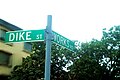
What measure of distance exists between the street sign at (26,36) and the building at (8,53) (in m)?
18.6

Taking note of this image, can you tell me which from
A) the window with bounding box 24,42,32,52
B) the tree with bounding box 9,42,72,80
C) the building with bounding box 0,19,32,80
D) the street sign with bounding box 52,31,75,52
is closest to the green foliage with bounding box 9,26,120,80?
the tree with bounding box 9,42,72,80

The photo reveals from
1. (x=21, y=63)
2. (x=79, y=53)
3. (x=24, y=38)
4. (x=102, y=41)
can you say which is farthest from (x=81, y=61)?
(x=24, y=38)

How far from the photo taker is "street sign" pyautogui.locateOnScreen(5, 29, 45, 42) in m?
8.03

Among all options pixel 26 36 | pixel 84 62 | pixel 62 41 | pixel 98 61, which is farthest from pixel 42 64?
pixel 26 36

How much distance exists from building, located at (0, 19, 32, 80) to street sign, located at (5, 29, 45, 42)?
1863 centimetres

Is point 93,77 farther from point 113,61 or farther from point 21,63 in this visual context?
point 21,63

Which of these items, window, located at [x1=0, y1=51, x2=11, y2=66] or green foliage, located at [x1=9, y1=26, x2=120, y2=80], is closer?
green foliage, located at [x1=9, y1=26, x2=120, y2=80]

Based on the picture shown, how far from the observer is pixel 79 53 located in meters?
25.5

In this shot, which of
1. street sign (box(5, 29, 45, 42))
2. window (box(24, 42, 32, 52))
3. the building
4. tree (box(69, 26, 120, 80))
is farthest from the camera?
window (box(24, 42, 32, 52))

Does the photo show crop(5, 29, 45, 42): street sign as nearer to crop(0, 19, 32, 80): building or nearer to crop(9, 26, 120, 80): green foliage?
crop(9, 26, 120, 80): green foliage

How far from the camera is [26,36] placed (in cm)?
822

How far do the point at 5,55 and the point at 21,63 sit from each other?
2.45 meters

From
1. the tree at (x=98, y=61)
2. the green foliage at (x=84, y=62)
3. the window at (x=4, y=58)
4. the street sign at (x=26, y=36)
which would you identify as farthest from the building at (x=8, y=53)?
the street sign at (x=26, y=36)

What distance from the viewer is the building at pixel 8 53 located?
27.4 m
